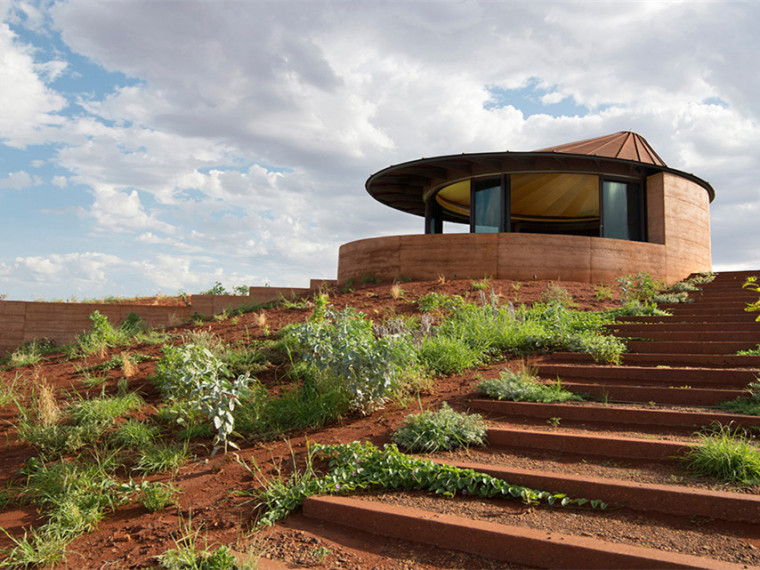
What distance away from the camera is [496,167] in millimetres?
14625

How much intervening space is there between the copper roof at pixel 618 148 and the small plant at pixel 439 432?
36.5 feet

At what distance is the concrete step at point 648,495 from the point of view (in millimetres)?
3334

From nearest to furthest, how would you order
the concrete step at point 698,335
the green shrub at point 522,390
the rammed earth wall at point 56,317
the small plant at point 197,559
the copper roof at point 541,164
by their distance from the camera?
1. the small plant at point 197,559
2. the green shrub at point 522,390
3. the concrete step at point 698,335
4. the copper roof at point 541,164
5. the rammed earth wall at point 56,317

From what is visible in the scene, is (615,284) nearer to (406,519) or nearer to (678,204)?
(678,204)

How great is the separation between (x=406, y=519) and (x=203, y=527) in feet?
4.63

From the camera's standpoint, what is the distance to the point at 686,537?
3170mm

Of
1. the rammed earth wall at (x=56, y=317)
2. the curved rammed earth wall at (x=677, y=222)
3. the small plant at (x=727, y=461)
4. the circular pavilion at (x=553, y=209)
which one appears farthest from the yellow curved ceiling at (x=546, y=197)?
the small plant at (x=727, y=461)

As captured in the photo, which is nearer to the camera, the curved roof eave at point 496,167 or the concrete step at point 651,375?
the concrete step at point 651,375

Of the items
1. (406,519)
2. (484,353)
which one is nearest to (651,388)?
(484,353)

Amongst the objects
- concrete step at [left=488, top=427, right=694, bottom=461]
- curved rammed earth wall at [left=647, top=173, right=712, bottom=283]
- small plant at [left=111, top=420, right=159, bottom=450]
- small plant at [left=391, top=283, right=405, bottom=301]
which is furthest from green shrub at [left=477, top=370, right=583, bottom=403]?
curved rammed earth wall at [left=647, top=173, right=712, bottom=283]

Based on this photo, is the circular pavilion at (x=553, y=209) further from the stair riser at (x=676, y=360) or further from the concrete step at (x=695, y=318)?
the stair riser at (x=676, y=360)

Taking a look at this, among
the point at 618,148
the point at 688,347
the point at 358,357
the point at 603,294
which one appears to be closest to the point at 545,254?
the point at 603,294

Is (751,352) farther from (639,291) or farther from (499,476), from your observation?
(639,291)

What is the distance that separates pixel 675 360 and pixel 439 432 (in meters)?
3.63
